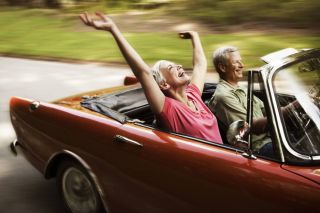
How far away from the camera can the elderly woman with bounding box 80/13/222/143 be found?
3.06 metres

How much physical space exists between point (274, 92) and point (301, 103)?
0.23 metres

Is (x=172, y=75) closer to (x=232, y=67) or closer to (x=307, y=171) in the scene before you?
(x=232, y=67)

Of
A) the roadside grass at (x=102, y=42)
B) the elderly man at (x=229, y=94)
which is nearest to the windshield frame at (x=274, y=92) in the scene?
the elderly man at (x=229, y=94)

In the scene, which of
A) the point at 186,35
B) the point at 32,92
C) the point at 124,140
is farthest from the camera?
the point at 32,92

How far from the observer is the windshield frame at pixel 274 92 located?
2.45 m

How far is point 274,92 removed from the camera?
262 cm

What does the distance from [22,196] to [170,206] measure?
1.89 meters

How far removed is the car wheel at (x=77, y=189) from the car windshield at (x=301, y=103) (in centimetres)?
147

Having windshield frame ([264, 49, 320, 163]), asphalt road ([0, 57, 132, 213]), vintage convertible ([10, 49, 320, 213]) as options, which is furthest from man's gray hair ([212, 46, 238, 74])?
asphalt road ([0, 57, 132, 213])

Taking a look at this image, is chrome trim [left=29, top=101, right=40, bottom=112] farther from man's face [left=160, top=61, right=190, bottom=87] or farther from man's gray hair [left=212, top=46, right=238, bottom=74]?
man's gray hair [left=212, top=46, right=238, bottom=74]

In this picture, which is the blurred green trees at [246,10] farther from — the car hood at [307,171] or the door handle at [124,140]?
the car hood at [307,171]

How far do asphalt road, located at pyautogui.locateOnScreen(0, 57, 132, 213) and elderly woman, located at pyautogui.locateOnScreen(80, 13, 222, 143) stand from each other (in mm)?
1412

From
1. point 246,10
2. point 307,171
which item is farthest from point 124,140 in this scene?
point 246,10

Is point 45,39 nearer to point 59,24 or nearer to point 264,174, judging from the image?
point 59,24
